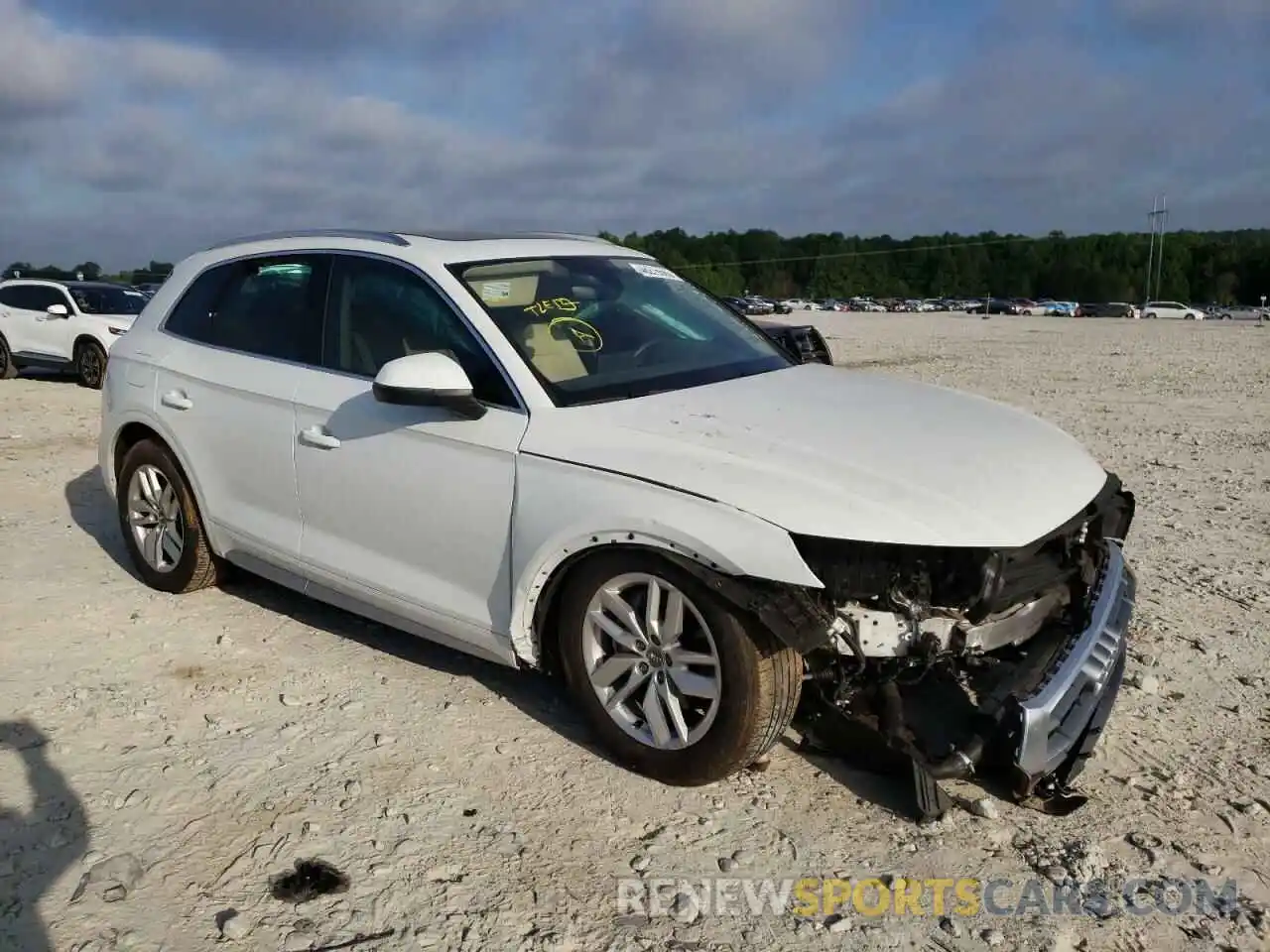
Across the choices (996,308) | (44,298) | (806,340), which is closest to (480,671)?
(806,340)

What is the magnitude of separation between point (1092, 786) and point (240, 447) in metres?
3.58

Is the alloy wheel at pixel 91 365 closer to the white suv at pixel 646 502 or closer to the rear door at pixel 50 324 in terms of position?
the rear door at pixel 50 324

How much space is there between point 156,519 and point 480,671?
6.76ft

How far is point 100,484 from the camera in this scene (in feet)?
26.0

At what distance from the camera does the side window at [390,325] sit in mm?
3848

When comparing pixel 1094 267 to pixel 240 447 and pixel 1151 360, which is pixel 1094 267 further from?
pixel 240 447

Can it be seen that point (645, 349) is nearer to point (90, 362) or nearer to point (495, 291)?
point (495, 291)

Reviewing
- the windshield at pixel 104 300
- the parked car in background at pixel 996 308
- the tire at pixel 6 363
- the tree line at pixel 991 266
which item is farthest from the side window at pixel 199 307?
the tree line at pixel 991 266

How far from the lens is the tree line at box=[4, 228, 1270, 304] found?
10806cm

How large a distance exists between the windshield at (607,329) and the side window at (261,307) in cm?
79

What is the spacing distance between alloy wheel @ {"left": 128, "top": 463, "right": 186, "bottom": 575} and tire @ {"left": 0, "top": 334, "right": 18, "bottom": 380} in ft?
42.5

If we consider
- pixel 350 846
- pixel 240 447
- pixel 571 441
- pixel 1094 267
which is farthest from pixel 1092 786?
pixel 1094 267

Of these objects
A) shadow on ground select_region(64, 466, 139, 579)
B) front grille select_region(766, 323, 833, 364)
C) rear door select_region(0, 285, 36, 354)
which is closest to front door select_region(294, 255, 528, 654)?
shadow on ground select_region(64, 466, 139, 579)

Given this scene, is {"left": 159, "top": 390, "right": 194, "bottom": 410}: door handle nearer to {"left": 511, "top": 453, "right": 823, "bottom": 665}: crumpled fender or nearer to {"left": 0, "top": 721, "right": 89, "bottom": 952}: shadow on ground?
{"left": 0, "top": 721, "right": 89, "bottom": 952}: shadow on ground
